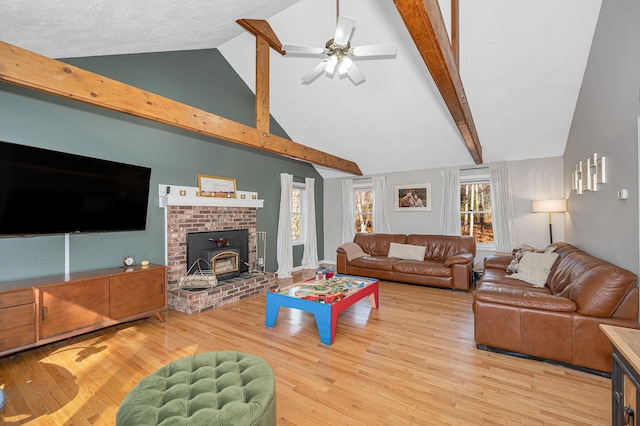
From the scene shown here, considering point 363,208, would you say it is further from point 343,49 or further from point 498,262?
point 343,49

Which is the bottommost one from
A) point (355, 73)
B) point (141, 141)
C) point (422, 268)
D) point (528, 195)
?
point (422, 268)

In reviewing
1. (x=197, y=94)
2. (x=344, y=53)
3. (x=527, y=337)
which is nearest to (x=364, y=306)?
(x=527, y=337)

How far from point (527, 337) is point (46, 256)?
4777mm

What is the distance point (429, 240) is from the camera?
5699mm

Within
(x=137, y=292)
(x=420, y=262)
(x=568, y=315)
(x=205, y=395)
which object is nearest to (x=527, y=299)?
(x=568, y=315)

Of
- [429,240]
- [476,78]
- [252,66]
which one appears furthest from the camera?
[429,240]

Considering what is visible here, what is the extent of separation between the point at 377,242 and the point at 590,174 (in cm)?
366

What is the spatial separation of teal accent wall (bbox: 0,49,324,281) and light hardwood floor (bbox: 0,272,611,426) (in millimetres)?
947

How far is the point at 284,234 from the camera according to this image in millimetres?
6000

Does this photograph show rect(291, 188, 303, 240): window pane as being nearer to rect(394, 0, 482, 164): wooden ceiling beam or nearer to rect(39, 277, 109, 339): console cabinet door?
rect(39, 277, 109, 339): console cabinet door

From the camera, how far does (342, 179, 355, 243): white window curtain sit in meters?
7.11

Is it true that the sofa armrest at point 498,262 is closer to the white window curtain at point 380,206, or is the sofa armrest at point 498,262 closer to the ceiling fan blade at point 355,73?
the white window curtain at point 380,206

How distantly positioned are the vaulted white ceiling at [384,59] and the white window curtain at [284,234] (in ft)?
3.91

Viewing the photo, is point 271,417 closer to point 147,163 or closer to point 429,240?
point 147,163
